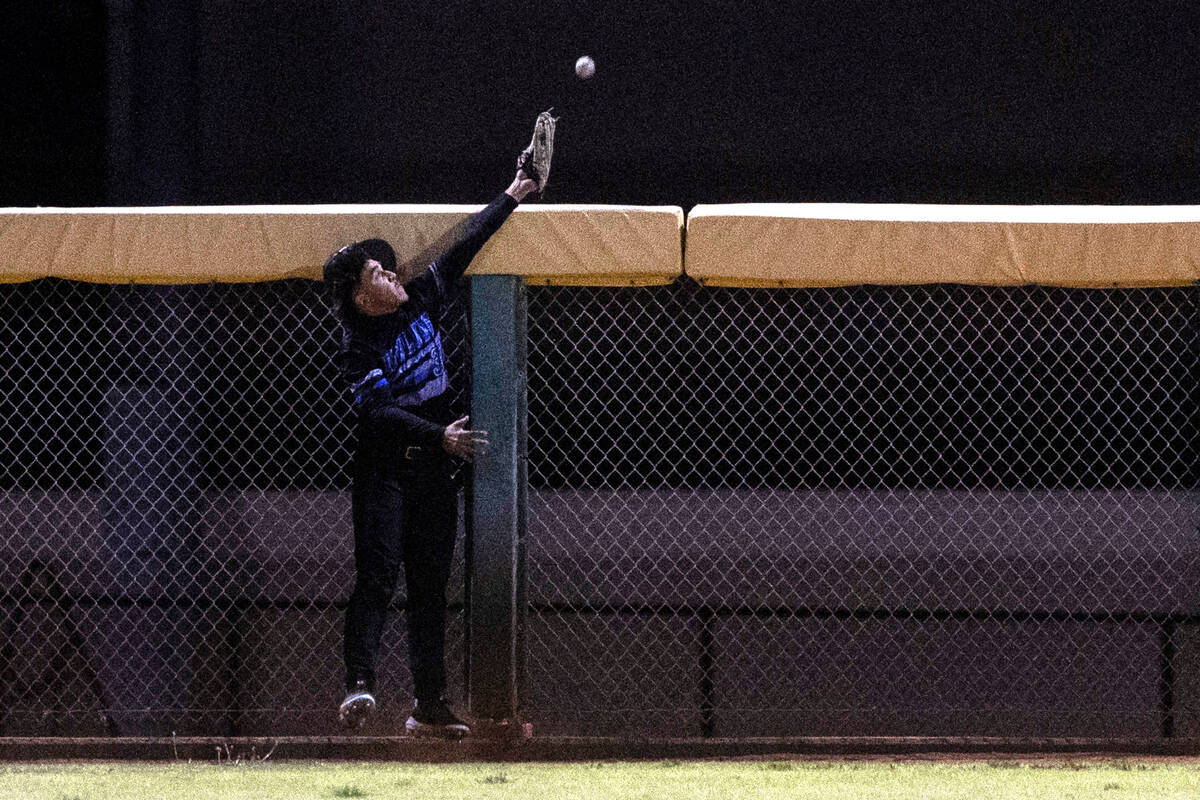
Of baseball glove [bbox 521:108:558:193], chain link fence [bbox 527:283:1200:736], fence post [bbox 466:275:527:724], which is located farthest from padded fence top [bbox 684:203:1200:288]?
chain link fence [bbox 527:283:1200:736]

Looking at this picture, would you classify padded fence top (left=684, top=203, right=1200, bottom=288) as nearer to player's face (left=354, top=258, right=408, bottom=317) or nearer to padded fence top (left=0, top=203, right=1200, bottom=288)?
padded fence top (left=0, top=203, right=1200, bottom=288)

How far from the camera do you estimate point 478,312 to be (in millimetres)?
4930

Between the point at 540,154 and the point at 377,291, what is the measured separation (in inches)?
30.3

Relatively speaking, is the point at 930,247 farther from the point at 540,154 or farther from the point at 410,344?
the point at 410,344

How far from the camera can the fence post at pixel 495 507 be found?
490 cm

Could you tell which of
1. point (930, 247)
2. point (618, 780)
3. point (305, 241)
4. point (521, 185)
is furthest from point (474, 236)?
point (618, 780)

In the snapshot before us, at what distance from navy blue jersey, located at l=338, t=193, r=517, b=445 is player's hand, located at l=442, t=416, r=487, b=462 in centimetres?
6

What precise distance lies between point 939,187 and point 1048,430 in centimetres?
167

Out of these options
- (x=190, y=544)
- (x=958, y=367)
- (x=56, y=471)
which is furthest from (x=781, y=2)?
(x=56, y=471)

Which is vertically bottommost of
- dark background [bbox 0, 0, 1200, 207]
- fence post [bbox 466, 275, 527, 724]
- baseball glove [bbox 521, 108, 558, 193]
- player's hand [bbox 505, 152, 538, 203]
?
fence post [bbox 466, 275, 527, 724]

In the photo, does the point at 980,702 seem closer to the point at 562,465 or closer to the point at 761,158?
the point at 562,465

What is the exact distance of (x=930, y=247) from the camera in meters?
4.85

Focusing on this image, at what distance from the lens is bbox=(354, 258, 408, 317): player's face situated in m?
4.73

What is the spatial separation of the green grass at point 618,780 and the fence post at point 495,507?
0.34m
